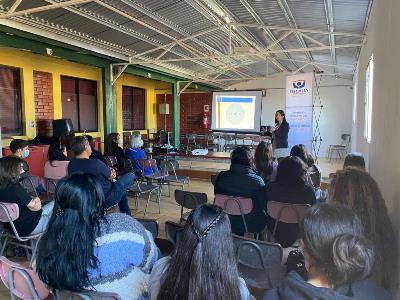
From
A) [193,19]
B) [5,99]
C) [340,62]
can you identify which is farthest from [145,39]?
[340,62]

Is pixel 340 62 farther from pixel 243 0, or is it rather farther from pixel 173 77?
pixel 243 0

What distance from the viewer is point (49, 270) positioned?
1.48 m

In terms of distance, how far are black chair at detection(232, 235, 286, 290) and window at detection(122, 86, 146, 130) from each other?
9519 mm

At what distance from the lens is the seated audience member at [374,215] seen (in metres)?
1.79

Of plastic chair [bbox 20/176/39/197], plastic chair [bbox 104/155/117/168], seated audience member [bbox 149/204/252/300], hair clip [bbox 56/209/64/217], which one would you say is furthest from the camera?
plastic chair [bbox 104/155/117/168]

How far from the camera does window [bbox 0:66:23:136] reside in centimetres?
638

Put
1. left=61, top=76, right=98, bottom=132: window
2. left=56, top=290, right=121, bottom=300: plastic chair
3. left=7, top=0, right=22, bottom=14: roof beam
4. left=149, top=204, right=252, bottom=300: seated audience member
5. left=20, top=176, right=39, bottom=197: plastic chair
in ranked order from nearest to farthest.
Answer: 1. left=149, top=204, right=252, bottom=300: seated audience member
2. left=56, top=290, right=121, bottom=300: plastic chair
3. left=20, top=176, right=39, bottom=197: plastic chair
4. left=7, top=0, right=22, bottom=14: roof beam
5. left=61, top=76, right=98, bottom=132: window

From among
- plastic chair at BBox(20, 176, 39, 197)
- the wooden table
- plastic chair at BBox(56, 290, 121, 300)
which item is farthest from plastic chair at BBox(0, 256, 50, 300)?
the wooden table

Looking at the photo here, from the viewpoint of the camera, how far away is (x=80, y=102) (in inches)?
342

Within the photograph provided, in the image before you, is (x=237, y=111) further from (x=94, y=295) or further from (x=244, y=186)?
(x=94, y=295)

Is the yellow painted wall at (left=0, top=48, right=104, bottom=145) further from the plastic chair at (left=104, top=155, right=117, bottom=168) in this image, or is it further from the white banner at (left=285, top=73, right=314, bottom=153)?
the white banner at (left=285, top=73, right=314, bottom=153)

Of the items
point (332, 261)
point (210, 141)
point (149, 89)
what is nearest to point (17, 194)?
point (332, 261)

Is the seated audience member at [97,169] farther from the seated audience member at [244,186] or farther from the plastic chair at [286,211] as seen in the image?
the plastic chair at [286,211]

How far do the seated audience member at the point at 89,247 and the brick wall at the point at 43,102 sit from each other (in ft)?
19.5
